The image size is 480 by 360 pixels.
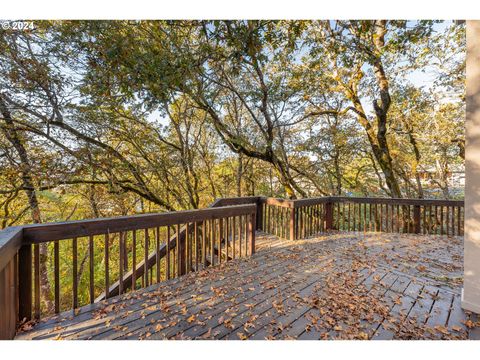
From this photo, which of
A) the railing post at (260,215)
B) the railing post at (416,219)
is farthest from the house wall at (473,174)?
the railing post at (260,215)

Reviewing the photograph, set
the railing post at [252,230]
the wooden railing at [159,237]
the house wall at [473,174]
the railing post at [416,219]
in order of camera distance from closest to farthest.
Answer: the wooden railing at [159,237] → the house wall at [473,174] → the railing post at [252,230] → the railing post at [416,219]

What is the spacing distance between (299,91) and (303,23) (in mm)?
3558

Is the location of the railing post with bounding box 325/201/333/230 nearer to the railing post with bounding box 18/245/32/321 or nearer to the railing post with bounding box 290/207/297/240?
the railing post with bounding box 290/207/297/240

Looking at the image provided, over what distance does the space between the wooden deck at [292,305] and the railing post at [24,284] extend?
0.15 m

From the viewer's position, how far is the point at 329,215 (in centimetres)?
578

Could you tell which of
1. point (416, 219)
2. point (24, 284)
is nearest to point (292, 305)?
point (24, 284)

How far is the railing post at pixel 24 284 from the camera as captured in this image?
5.87 ft

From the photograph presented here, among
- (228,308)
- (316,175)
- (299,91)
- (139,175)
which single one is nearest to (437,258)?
(228,308)

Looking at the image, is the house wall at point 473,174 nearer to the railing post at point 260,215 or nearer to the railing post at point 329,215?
the railing post at point 329,215

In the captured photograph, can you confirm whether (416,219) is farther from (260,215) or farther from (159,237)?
(159,237)

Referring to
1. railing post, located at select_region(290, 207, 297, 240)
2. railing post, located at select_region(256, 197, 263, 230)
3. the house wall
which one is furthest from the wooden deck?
railing post, located at select_region(256, 197, 263, 230)

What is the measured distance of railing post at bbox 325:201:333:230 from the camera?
5734 millimetres

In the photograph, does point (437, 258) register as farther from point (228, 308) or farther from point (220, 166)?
point (220, 166)

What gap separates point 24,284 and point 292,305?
7.85ft
